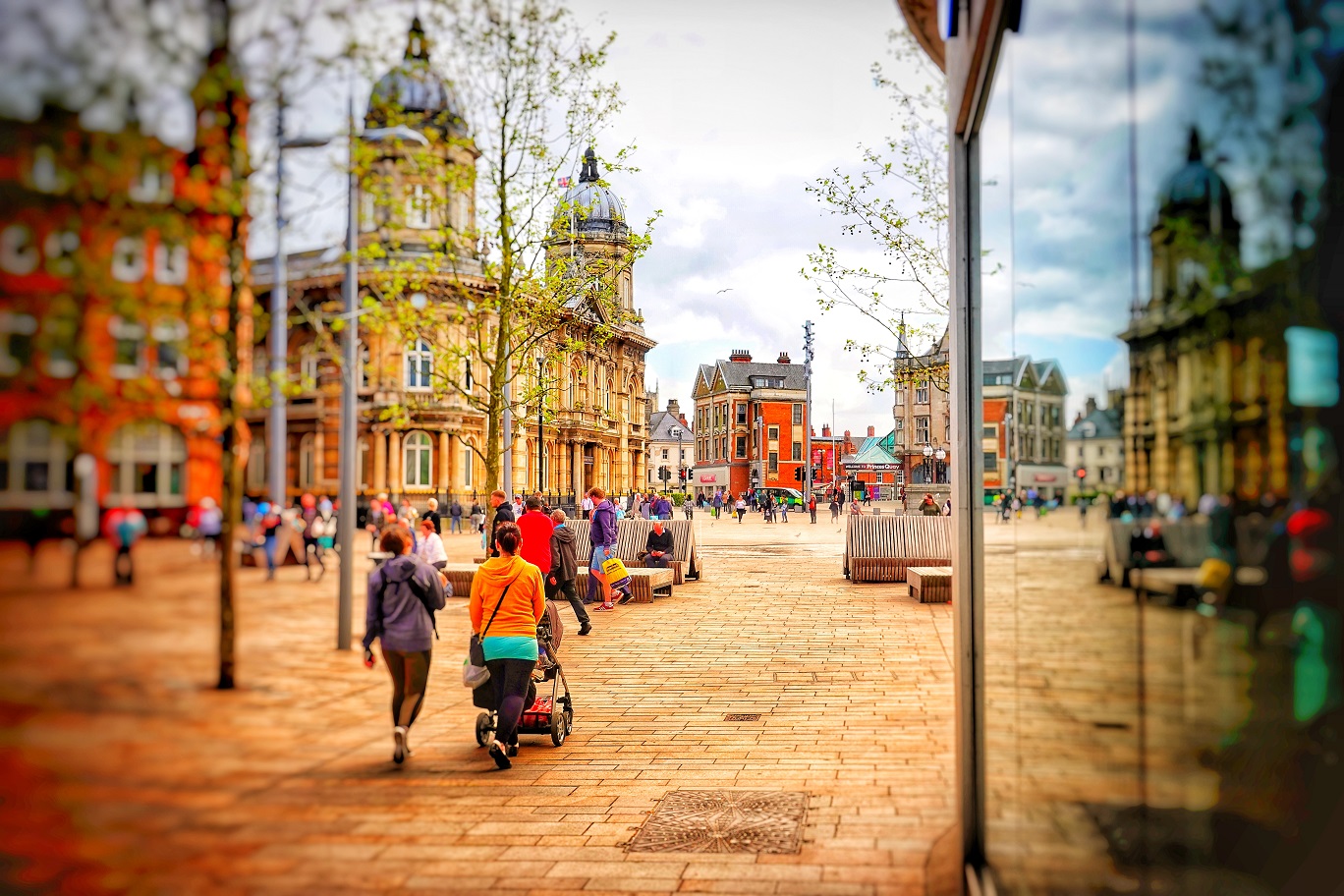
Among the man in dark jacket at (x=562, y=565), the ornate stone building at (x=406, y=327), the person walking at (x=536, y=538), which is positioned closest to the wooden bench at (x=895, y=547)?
the man in dark jacket at (x=562, y=565)

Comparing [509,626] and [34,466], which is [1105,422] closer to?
[34,466]

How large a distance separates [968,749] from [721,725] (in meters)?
3.53

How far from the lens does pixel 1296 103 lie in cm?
100

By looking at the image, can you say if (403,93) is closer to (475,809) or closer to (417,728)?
(417,728)

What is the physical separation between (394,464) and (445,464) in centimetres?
29

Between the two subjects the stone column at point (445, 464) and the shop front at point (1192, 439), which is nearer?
the shop front at point (1192, 439)

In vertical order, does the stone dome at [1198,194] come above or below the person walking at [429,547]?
above

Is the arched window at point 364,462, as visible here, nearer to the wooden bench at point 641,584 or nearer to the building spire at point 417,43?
the building spire at point 417,43

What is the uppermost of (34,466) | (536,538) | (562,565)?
(34,466)

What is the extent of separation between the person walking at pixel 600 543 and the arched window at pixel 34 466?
48.2ft

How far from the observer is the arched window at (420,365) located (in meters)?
1.99

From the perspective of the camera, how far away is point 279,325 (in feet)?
4.85

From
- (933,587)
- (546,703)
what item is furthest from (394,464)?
(933,587)

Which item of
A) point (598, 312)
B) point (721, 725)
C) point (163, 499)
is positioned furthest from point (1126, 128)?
point (598, 312)
